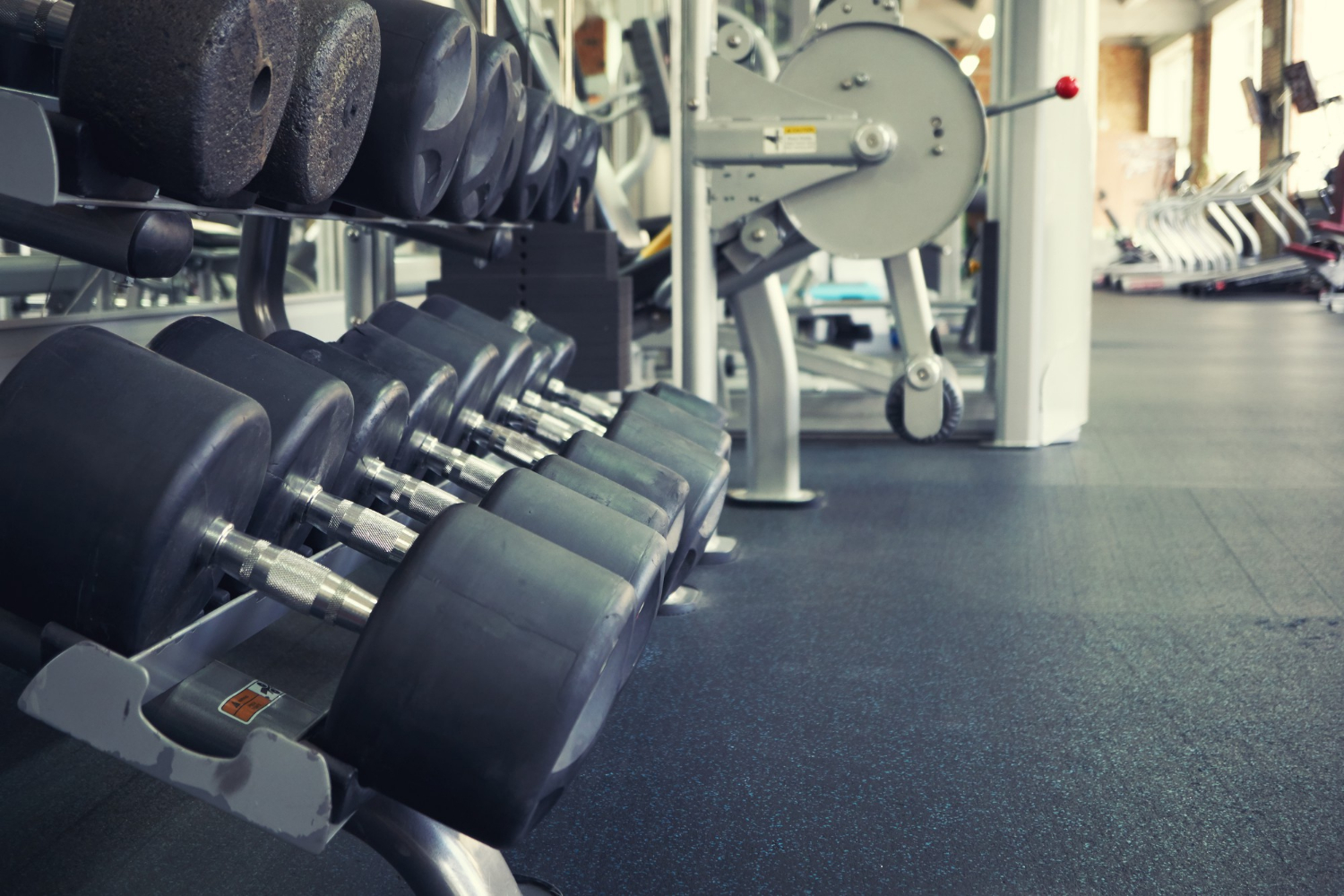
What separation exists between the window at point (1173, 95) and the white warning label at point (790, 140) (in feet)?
52.6

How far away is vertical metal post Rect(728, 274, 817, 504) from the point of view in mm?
2531

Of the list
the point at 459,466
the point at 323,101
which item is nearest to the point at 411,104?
the point at 323,101

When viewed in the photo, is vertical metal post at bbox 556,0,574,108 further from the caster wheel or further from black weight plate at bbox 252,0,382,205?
black weight plate at bbox 252,0,382,205

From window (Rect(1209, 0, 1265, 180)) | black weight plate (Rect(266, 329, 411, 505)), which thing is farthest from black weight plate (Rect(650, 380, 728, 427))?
window (Rect(1209, 0, 1265, 180))

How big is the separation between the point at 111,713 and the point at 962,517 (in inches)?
80.9

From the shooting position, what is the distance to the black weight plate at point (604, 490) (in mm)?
1124

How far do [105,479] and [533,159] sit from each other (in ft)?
3.46

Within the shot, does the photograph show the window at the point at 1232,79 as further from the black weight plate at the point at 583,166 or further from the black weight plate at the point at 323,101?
the black weight plate at the point at 323,101

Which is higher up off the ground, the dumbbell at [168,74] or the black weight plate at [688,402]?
the dumbbell at [168,74]

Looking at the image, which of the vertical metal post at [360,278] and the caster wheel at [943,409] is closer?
the vertical metal post at [360,278]

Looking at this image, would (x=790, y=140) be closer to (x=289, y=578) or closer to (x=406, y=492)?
(x=406, y=492)

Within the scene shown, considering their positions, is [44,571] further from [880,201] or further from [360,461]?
[880,201]

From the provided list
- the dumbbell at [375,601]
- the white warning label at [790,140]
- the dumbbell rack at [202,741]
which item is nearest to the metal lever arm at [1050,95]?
the white warning label at [790,140]

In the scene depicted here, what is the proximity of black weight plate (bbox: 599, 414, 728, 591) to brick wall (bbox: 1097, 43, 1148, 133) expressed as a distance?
18287 mm
